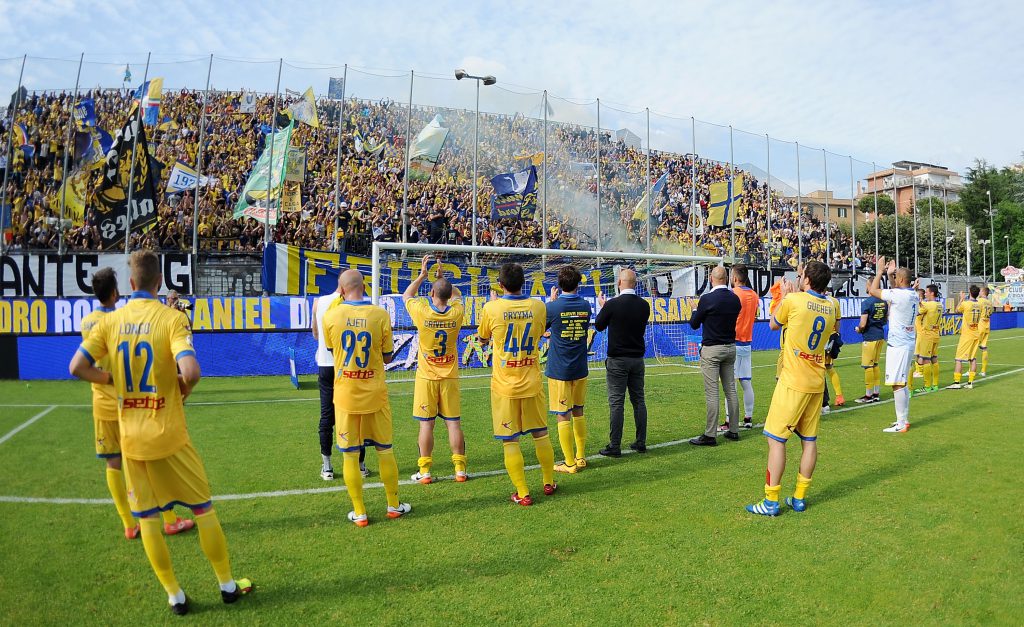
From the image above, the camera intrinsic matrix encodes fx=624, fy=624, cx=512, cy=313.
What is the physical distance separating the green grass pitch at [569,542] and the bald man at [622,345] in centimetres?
56

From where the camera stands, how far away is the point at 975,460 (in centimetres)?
705

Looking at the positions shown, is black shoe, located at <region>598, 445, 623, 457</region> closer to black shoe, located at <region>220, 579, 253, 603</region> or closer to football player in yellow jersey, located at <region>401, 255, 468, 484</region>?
football player in yellow jersey, located at <region>401, 255, 468, 484</region>

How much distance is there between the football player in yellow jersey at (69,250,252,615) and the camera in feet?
11.5

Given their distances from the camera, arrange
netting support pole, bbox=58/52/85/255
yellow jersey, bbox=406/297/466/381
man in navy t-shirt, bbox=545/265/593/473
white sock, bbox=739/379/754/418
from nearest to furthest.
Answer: yellow jersey, bbox=406/297/466/381
man in navy t-shirt, bbox=545/265/593/473
white sock, bbox=739/379/754/418
netting support pole, bbox=58/52/85/255

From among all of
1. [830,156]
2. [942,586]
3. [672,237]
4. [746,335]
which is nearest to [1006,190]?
[830,156]

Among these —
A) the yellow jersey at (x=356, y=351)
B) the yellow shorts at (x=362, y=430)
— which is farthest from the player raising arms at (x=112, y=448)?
the yellow jersey at (x=356, y=351)

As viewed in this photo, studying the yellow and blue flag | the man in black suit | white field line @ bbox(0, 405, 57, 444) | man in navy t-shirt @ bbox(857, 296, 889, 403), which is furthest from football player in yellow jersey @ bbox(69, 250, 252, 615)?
the yellow and blue flag

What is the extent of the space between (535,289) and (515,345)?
1178cm

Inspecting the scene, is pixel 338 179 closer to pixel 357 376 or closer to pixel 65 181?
pixel 65 181

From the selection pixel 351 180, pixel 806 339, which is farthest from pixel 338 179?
pixel 806 339

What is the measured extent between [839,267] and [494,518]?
90.2 ft

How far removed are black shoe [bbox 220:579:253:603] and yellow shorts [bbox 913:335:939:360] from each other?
42.1ft

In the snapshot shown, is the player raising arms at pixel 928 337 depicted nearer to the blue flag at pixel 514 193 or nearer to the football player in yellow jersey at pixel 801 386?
the football player in yellow jersey at pixel 801 386

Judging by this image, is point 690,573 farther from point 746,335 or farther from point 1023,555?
point 746,335
